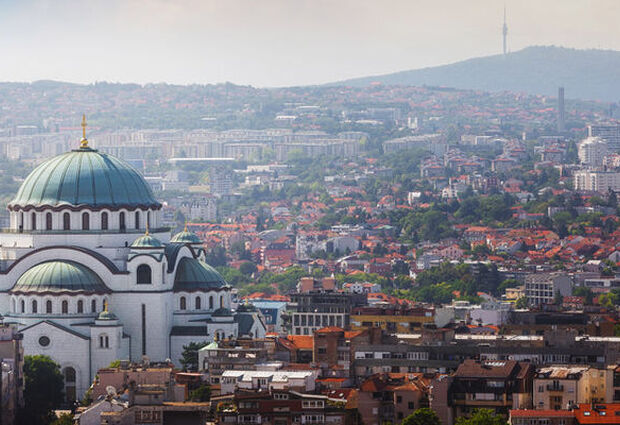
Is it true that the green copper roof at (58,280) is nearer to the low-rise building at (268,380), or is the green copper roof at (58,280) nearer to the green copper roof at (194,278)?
the green copper roof at (194,278)

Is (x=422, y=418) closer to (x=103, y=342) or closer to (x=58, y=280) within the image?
(x=103, y=342)

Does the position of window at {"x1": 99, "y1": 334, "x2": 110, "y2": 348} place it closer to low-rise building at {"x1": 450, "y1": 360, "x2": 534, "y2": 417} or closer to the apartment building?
low-rise building at {"x1": 450, "y1": 360, "x2": 534, "y2": 417}

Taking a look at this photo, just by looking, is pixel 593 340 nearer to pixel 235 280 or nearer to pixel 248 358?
pixel 248 358

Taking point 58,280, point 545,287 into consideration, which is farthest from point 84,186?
point 545,287

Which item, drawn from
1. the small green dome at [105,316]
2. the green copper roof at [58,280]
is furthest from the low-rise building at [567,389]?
the green copper roof at [58,280]

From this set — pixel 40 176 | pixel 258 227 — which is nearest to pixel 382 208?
pixel 258 227

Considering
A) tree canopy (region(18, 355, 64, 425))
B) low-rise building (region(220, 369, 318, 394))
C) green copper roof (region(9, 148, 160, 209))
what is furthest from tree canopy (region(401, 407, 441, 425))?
green copper roof (region(9, 148, 160, 209))
